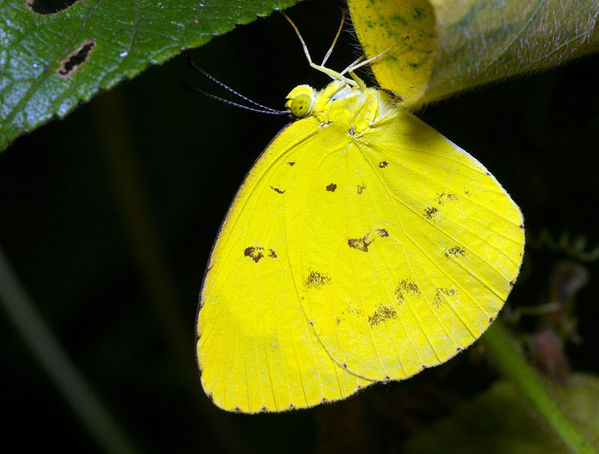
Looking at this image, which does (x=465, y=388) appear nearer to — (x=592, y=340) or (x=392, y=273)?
(x=592, y=340)

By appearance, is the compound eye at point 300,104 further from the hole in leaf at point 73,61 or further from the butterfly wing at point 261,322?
the hole in leaf at point 73,61

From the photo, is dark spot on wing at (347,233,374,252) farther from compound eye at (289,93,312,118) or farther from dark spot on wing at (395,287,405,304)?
compound eye at (289,93,312,118)

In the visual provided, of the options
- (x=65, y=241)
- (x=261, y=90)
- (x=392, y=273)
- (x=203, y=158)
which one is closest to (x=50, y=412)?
(x=65, y=241)

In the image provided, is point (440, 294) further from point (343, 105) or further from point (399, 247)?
point (343, 105)

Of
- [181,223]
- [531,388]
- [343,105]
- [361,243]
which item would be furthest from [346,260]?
[181,223]

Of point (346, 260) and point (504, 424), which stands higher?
point (346, 260)

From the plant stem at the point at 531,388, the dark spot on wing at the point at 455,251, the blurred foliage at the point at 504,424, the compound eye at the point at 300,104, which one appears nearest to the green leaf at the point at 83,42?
the compound eye at the point at 300,104

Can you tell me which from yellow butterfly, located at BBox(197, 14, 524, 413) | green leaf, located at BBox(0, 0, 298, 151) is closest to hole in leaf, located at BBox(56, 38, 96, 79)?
green leaf, located at BBox(0, 0, 298, 151)
